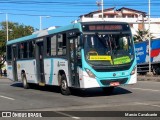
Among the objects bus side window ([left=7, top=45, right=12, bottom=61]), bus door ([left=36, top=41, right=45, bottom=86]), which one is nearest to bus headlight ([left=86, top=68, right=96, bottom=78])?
bus door ([left=36, top=41, right=45, bottom=86])

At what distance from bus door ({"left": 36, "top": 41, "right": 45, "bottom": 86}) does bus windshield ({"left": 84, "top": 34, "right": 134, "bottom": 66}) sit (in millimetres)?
5059

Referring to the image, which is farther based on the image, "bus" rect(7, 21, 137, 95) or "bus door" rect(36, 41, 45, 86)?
"bus door" rect(36, 41, 45, 86)

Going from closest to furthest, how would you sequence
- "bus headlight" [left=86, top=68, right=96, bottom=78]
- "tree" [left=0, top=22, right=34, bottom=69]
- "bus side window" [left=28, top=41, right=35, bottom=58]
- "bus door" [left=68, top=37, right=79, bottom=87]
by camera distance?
"bus headlight" [left=86, top=68, right=96, bottom=78]
"bus door" [left=68, top=37, right=79, bottom=87]
"bus side window" [left=28, top=41, right=35, bottom=58]
"tree" [left=0, top=22, right=34, bottom=69]

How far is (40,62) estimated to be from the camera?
72.1 feet

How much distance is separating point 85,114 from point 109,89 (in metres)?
7.21

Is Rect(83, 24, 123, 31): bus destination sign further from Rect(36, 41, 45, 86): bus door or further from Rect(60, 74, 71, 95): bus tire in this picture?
Rect(36, 41, 45, 86): bus door

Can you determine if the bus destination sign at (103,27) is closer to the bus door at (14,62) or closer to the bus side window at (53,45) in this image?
the bus side window at (53,45)

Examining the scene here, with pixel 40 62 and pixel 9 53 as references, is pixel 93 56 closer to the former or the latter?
pixel 40 62

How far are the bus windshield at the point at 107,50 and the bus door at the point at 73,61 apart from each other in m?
0.78

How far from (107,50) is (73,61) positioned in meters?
1.59

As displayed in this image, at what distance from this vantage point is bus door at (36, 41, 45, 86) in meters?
21.8

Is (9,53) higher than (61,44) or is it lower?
lower

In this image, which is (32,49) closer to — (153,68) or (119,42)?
(119,42)

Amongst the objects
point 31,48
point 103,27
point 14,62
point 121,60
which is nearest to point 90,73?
point 121,60
